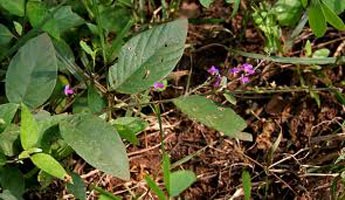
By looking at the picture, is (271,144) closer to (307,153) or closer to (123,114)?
(307,153)

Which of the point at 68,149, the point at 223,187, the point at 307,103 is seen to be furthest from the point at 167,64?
the point at 307,103

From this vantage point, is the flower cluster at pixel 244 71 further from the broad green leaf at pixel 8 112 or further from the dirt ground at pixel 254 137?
the broad green leaf at pixel 8 112

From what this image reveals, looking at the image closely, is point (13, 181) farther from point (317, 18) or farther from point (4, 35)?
point (317, 18)

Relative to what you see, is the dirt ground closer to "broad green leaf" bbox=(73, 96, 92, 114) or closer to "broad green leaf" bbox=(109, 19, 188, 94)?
"broad green leaf" bbox=(73, 96, 92, 114)

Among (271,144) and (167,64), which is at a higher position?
(167,64)

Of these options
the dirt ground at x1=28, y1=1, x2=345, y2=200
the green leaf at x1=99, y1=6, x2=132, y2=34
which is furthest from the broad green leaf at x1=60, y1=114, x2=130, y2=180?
the green leaf at x1=99, y1=6, x2=132, y2=34

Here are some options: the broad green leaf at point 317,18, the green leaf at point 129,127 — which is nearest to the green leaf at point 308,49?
the broad green leaf at point 317,18
